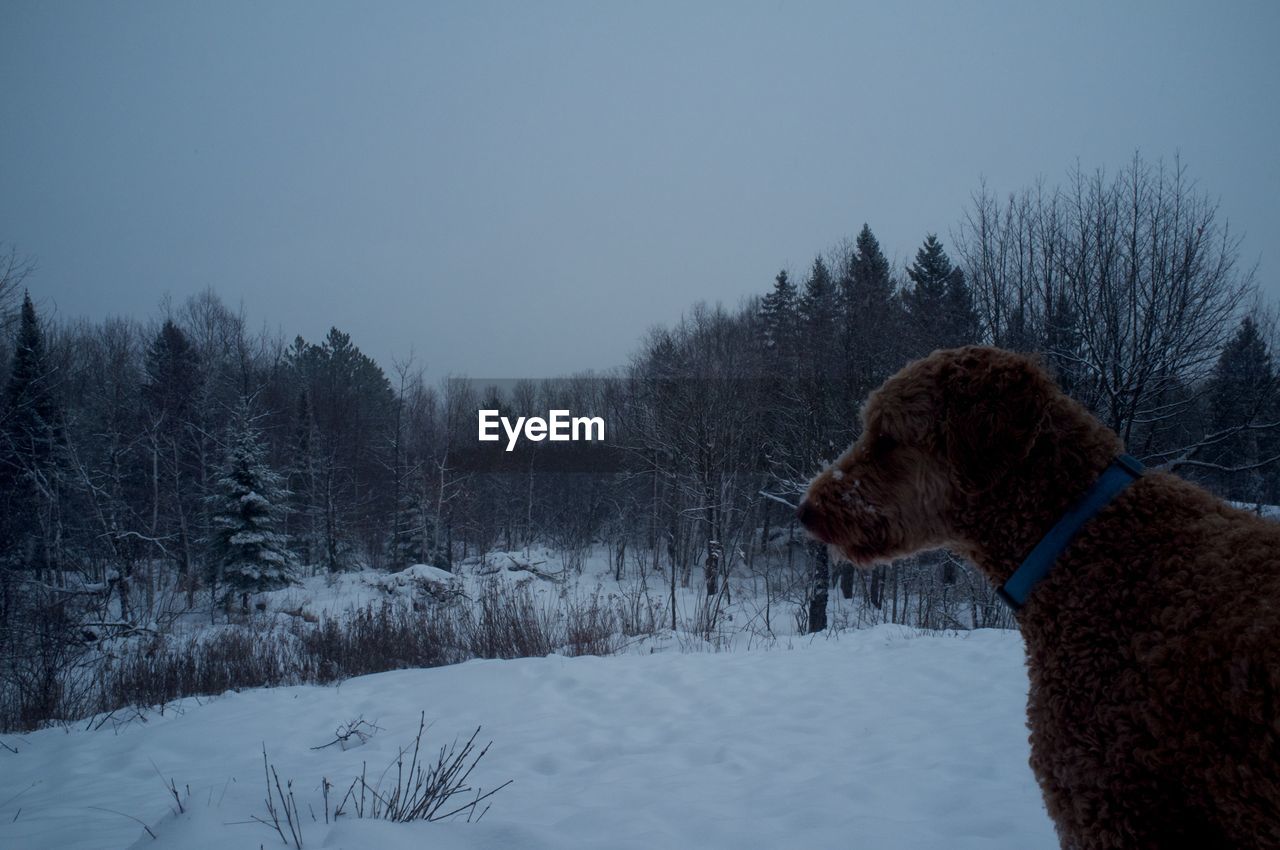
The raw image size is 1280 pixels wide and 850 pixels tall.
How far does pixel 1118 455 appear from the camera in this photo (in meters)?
1.59

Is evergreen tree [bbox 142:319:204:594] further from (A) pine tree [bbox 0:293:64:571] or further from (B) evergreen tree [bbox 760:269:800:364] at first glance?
(B) evergreen tree [bbox 760:269:800:364]

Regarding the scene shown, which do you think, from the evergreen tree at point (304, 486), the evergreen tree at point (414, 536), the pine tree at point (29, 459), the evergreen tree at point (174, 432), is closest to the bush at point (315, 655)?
the pine tree at point (29, 459)

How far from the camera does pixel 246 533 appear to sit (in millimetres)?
23484

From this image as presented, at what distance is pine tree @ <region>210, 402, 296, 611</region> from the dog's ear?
26.7 meters

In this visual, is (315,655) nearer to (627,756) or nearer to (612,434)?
(627,756)

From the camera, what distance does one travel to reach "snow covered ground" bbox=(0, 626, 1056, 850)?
2.66 m

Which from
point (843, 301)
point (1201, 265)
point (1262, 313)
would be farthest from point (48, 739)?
point (1262, 313)

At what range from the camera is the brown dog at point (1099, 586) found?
1.12 m

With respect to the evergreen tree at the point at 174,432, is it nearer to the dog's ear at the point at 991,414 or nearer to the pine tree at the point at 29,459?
Answer: the pine tree at the point at 29,459

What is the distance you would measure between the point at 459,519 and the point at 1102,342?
3114 centimetres

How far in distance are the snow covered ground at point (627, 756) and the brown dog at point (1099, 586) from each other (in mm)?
1570

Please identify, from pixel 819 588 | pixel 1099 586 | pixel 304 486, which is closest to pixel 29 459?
pixel 304 486

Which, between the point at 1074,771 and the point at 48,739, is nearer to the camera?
the point at 1074,771

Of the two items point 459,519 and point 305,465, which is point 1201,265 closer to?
point 459,519
